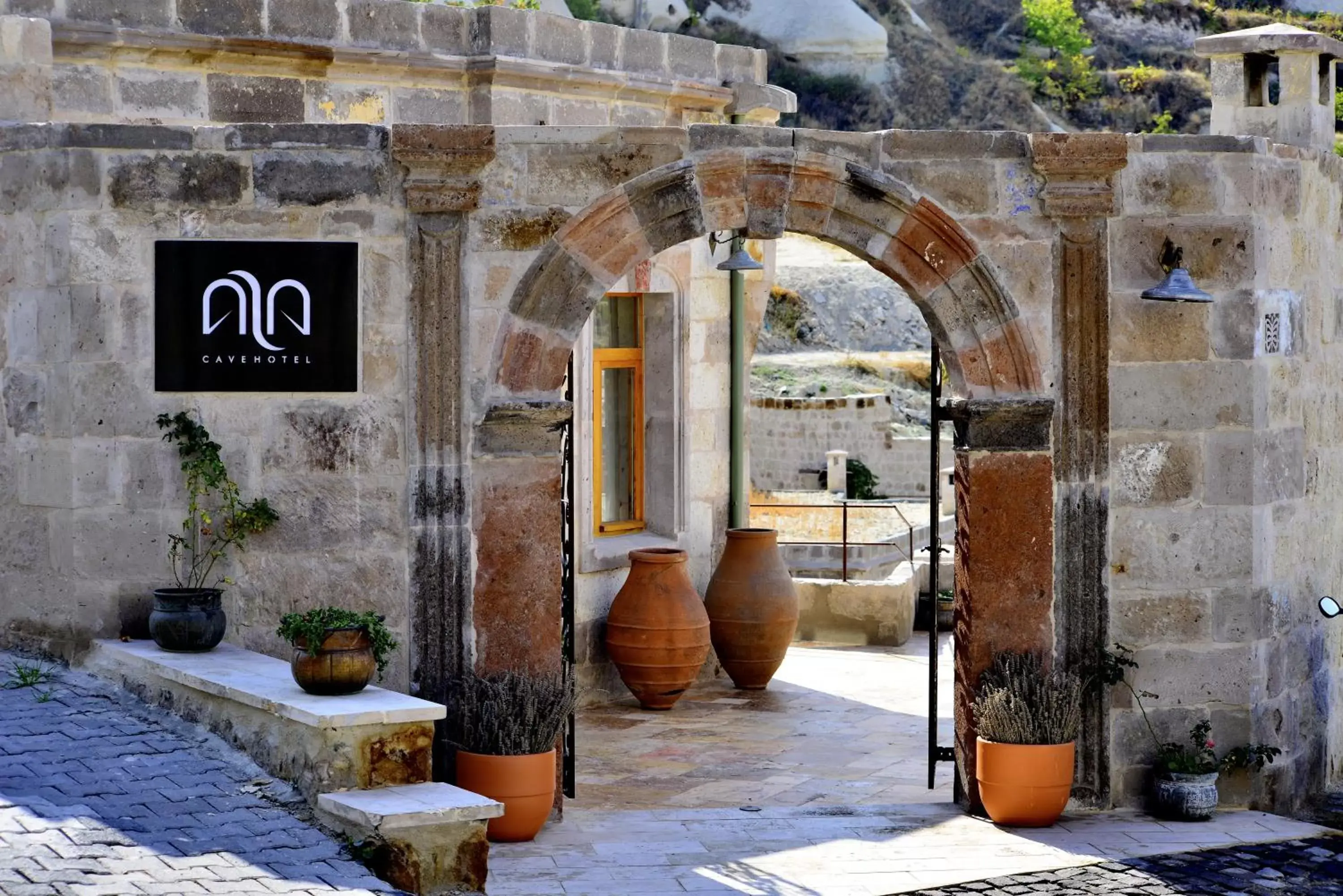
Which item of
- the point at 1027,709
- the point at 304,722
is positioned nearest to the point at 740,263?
the point at 1027,709

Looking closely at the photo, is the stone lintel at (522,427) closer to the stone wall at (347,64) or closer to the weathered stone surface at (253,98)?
the stone wall at (347,64)

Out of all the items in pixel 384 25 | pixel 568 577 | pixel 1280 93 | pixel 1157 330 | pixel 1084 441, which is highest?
pixel 384 25

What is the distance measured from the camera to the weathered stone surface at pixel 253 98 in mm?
10023

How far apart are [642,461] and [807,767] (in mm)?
2918

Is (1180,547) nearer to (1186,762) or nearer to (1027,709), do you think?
(1186,762)

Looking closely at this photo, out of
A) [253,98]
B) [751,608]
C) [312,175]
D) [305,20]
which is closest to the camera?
[312,175]

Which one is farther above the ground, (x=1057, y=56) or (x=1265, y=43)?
(x=1057, y=56)

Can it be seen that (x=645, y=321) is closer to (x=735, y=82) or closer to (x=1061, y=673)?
(x=735, y=82)

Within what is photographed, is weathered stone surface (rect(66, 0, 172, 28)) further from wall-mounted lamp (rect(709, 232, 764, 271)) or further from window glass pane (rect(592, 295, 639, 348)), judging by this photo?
wall-mounted lamp (rect(709, 232, 764, 271))

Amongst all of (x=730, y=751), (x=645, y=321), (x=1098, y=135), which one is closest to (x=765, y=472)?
(x=645, y=321)

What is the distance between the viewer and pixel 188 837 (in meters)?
6.29

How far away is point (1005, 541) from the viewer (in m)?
8.20

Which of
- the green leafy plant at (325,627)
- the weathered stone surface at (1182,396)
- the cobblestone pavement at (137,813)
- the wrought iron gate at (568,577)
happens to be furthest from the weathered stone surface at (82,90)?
the weathered stone surface at (1182,396)

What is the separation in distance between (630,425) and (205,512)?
4204mm
